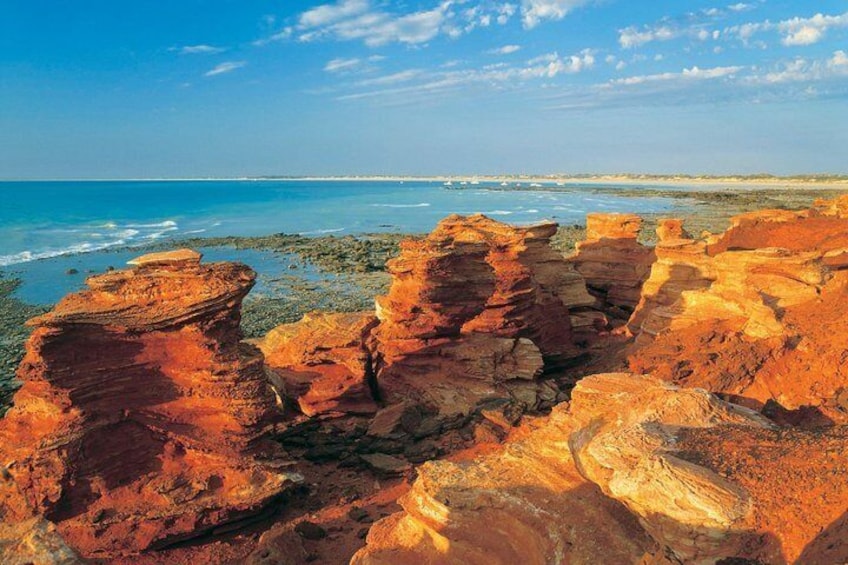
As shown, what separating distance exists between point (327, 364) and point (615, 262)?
12.7 m

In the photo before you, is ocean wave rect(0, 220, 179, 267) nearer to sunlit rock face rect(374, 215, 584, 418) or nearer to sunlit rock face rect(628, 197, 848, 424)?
sunlit rock face rect(374, 215, 584, 418)

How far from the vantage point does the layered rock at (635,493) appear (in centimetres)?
470

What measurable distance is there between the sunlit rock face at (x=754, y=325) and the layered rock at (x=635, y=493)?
498 cm

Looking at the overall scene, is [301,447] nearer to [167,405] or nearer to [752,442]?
[167,405]

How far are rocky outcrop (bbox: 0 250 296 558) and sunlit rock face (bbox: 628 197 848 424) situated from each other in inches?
381

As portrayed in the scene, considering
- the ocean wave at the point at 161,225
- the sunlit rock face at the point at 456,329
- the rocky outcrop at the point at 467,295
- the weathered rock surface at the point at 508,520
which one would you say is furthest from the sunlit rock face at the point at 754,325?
the ocean wave at the point at 161,225

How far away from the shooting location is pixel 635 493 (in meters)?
5.19

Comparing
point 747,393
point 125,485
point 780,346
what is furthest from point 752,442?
point 125,485

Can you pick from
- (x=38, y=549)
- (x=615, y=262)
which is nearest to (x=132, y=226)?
(x=615, y=262)

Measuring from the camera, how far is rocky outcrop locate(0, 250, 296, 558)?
9609mm

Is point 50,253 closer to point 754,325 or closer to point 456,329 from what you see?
point 456,329

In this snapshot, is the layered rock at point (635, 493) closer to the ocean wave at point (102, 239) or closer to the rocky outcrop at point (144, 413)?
the rocky outcrop at point (144, 413)

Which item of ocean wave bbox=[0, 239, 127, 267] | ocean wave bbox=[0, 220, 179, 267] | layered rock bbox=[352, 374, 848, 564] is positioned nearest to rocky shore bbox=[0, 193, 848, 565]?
layered rock bbox=[352, 374, 848, 564]

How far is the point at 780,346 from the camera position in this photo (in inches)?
510
